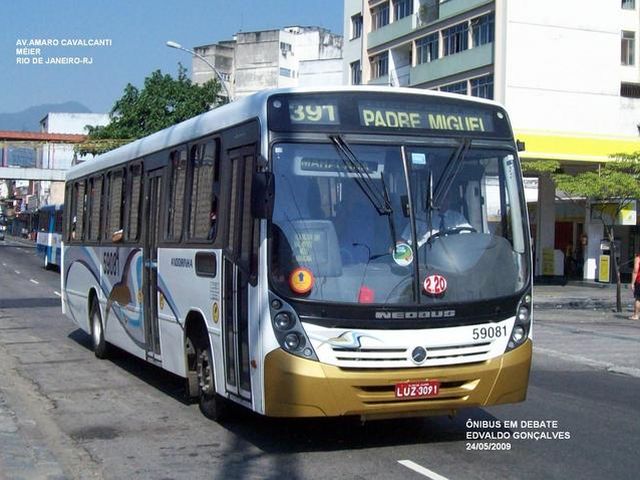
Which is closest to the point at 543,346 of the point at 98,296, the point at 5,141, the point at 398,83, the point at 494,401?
the point at 98,296

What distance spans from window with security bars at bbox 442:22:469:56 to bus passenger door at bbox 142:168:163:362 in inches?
1603

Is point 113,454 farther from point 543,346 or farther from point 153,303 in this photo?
point 543,346

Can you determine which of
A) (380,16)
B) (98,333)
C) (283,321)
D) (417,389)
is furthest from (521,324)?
(380,16)

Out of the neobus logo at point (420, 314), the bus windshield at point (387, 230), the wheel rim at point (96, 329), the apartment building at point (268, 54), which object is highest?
the apartment building at point (268, 54)

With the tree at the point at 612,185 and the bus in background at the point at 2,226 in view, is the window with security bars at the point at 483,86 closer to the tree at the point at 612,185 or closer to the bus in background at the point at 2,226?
the tree at the point at 612,185

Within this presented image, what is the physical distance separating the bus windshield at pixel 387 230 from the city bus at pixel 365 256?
0.01 meters

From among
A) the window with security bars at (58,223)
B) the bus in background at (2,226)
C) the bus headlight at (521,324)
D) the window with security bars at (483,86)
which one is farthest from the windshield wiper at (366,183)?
the bus in background at (2,226)

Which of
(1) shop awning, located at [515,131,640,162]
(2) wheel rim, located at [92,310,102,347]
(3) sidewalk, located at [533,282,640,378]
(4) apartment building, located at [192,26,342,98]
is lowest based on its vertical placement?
(3) sidewalk, located at [533,282,640,378]

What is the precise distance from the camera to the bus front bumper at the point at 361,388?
23.4 ft

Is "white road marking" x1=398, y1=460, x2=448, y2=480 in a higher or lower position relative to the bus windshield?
lower

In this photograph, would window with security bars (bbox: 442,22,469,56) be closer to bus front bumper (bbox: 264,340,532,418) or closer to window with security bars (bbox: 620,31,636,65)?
window with security bars (bbox: 620,31,636,65)

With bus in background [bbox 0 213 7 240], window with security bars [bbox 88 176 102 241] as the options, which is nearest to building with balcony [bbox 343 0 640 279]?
window with security bars [bbox 88 176 102 241]

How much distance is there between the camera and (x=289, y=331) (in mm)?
7180

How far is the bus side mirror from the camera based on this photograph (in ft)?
23.6
